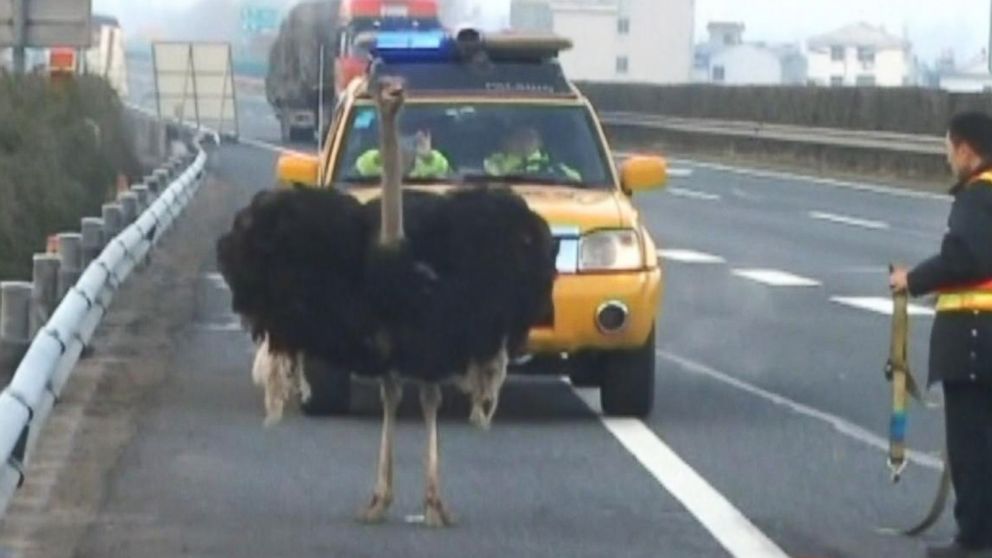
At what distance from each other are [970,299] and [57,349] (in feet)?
12.2

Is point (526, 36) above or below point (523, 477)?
above

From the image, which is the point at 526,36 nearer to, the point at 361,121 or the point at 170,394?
the point at 361,121

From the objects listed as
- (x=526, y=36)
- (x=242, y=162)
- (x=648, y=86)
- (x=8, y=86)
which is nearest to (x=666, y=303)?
(x=526, y=36)

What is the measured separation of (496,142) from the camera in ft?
51.6

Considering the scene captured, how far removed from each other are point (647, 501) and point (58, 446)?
9.78 ft

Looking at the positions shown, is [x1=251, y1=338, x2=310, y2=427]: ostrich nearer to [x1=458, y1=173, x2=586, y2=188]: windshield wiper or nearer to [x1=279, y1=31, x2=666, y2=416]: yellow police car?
[x1=279, y1=31, x2=666, y2=416]: yellow police car

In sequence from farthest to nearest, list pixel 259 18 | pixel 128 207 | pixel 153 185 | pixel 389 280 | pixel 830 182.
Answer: pixel 259 18, pixel 830 182, pixel 153 185, pixel 128 207, pixel 389 280

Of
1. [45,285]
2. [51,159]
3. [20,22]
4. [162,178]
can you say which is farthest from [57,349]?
[20,22]

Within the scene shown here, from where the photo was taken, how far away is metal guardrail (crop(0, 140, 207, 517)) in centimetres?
968

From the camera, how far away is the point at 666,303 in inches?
925

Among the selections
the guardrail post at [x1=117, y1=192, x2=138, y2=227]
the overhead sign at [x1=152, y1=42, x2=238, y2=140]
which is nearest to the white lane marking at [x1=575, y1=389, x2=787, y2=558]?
the guardrail post at [x1=117, y1=192, x2=138, y2=227]

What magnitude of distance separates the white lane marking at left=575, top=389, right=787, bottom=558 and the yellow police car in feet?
1.49

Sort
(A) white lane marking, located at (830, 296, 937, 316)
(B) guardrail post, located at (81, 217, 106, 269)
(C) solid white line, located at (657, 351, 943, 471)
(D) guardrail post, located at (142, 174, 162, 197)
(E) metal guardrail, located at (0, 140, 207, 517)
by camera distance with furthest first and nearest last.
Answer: (D) guardrail post, located at (142, 174, 162, 197), (A) white lane marking, located at (830, 296, 937, 316), (B) guardrail post, located at (81, 217, 106, 269), (C) solid white line, located at (657, 351, 943, 471), (E) metal guardrail, located at (0, 140, 207, 517)

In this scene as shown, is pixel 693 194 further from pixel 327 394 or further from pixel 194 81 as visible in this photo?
pixel 327 394
